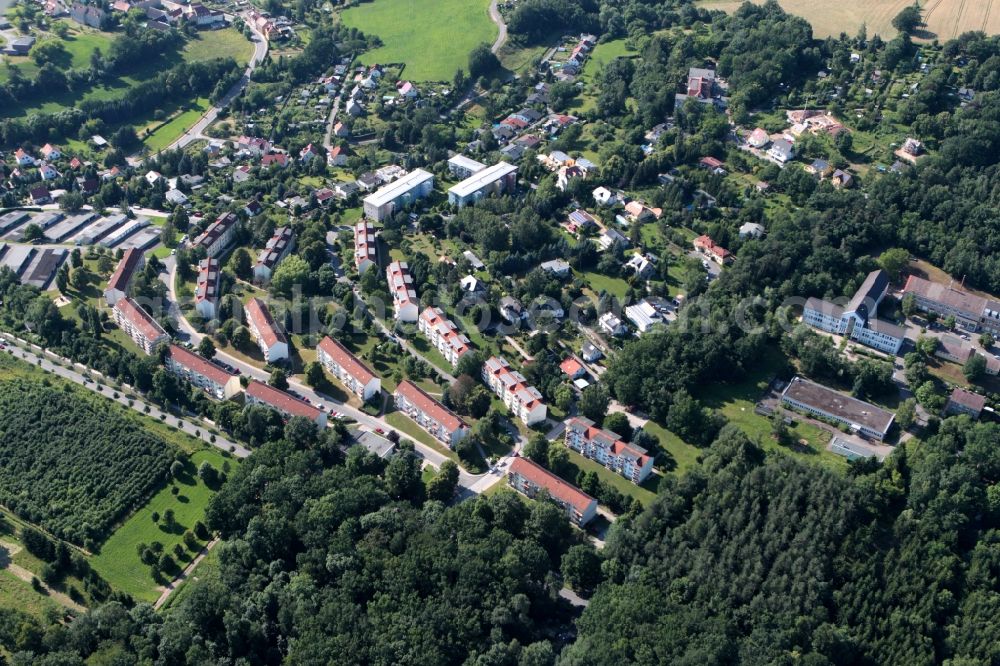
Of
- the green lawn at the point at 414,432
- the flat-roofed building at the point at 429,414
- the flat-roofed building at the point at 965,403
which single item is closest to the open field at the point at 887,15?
the flat-roofed building at the point at 965,403

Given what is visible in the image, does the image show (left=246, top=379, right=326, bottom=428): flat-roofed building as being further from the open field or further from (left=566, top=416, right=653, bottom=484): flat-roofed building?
the open field

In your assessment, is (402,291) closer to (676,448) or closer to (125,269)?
(125,269)

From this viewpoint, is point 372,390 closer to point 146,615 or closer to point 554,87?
point 146,615

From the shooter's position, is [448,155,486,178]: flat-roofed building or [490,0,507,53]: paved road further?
[490,0,507,53]: paved road

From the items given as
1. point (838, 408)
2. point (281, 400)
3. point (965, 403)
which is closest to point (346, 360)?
point (281, 400)

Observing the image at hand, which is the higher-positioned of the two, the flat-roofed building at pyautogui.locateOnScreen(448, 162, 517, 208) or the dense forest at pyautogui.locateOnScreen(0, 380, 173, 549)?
the flat-roofed building at pyautogui.locateOnScreen(448, 162, 517, 208)

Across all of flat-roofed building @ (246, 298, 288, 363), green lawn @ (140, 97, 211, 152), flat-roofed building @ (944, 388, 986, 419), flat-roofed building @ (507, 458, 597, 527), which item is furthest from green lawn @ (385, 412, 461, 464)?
green lawn @ (140, 97, 211, 152)
